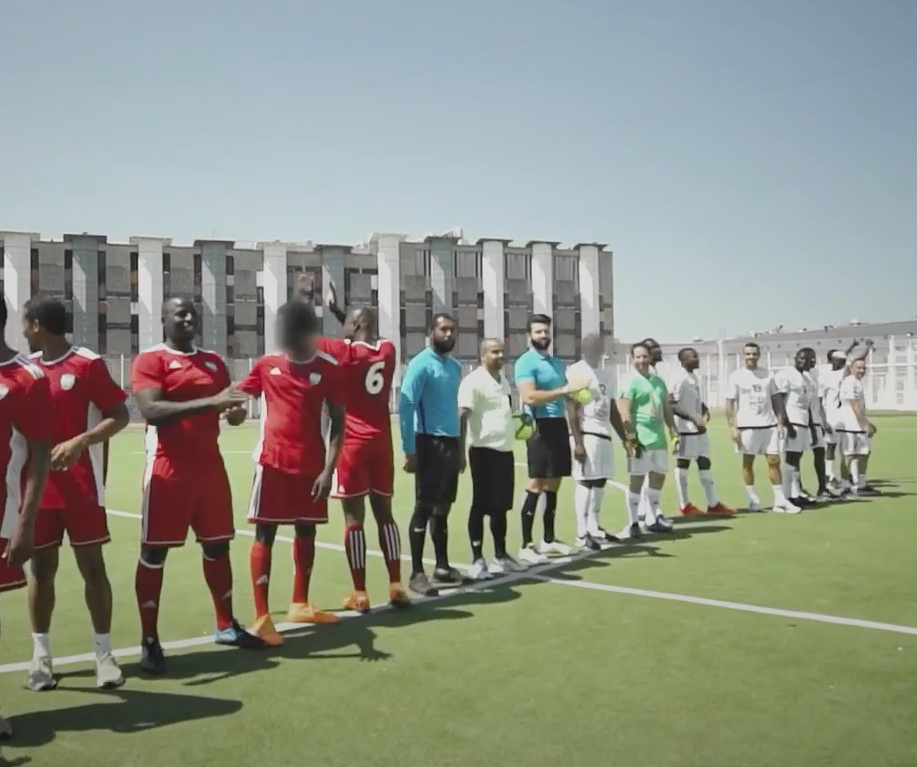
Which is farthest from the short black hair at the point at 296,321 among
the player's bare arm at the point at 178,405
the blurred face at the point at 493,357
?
the blurred face at the point at 493,357

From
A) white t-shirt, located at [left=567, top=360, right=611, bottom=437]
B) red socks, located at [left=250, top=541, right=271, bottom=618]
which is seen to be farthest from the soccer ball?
red socks, located at [left=250, top=541, right=271, bottom=618]

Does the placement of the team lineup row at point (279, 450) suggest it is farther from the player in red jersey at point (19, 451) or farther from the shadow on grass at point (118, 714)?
the shadow on grass at point (118, 714)

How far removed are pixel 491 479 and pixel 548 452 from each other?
128cm

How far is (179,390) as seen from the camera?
6.26 metres

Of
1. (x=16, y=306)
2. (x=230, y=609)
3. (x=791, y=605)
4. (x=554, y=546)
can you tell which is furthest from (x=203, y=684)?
(x=16, y=306)

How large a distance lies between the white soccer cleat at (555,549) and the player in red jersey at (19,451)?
20.5 feet

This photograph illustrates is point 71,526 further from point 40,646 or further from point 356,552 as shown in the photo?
point 356,552

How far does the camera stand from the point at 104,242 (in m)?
75.9

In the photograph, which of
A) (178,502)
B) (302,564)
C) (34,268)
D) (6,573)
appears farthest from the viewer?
(34,268)

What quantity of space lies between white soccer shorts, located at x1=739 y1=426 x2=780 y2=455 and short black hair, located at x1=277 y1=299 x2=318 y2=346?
8.56 m

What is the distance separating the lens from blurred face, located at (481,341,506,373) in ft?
30.9

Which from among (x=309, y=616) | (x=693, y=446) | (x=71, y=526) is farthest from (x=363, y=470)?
(x=693, y=446)

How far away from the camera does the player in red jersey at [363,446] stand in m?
7.84

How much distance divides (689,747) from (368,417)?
13.0ft
